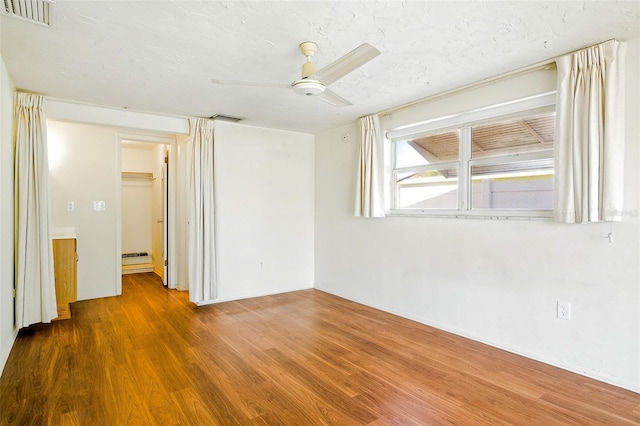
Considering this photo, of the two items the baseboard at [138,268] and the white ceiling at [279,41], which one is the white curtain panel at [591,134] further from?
the baseboard at [138,268]

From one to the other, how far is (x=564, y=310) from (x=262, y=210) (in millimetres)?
3590

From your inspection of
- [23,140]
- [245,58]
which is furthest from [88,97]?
[245,58]

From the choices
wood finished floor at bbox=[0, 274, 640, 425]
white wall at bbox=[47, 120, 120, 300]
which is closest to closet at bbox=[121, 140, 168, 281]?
white wall at bbox=[47, 120, 120, 300]

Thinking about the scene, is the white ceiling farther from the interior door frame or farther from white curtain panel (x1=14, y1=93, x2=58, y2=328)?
the interior door frame

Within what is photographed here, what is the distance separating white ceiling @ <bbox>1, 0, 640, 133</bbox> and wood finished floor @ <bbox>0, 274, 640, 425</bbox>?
2364 millimetres

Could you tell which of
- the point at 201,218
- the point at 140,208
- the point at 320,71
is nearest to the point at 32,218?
the point at 201,218

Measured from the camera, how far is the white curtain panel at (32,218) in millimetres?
3217

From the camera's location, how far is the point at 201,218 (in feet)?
13.9

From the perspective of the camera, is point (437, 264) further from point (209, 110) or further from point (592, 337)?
point (209, 110)

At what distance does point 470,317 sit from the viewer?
3232 mm

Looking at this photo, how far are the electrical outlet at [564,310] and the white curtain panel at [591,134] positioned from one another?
661mm

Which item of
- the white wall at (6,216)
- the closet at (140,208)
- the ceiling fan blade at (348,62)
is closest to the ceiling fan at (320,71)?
the ceiling fan blade at (348,62)

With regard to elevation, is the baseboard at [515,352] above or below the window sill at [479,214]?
below

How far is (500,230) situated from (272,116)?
2.84m
